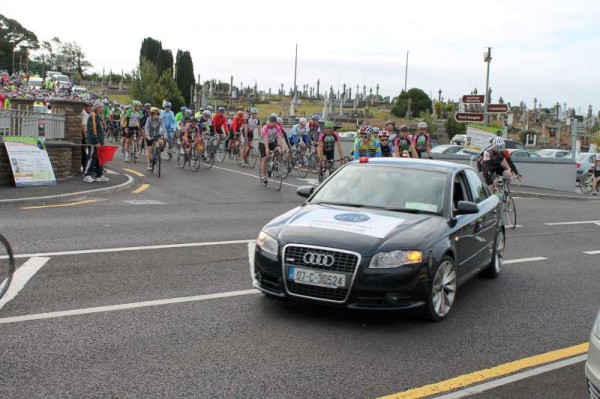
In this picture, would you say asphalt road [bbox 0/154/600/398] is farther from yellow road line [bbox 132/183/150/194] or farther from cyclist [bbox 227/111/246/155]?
cyclist [bbox 227/111/246/155]

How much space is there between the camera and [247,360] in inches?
197

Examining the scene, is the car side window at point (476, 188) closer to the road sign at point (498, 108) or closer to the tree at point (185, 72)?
the road sign at point (498, 108)

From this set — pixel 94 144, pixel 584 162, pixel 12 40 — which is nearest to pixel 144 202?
pixel 94 144

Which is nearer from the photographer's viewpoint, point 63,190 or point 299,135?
point 63,190

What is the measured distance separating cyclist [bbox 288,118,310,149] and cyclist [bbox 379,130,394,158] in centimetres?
657

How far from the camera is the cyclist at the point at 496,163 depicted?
1398 centimetres

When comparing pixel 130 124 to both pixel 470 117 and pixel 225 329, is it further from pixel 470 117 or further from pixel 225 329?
→ pixel 225 329

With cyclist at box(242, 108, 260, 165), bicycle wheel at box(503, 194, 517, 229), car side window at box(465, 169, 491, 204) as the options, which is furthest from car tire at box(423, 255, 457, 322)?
cyclist at box(242, 108, 260, 165)

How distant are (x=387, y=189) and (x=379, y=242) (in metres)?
1.40

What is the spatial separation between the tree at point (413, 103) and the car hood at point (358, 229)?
71.1 m

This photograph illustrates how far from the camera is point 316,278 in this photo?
5871 mm

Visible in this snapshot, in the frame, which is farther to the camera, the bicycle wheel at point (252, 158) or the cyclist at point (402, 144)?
the bicycle wheel at point (252, 158)

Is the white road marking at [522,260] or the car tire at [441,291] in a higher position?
the car tire at [441,291]

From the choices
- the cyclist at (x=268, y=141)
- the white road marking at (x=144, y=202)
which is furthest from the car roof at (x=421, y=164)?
the cyclist at (x=268, y=141)
